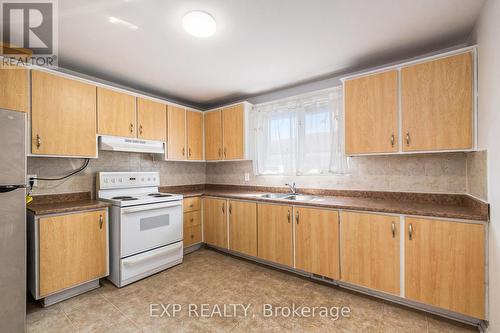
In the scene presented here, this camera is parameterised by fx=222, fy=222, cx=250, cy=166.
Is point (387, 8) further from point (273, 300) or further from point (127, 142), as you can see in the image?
point (127, 142)

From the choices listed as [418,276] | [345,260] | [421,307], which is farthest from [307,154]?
[421,307]

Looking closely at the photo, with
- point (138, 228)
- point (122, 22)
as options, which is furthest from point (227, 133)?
point (122, 22)

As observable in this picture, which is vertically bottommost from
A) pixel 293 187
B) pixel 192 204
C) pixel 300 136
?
pixel 192 204

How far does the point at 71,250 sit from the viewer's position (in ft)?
6.97

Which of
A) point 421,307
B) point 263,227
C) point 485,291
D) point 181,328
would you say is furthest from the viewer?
point 263,227

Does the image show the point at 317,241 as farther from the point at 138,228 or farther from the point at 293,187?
the point at 138,228

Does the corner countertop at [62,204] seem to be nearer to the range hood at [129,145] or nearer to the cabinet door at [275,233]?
the range hood at [129,145]

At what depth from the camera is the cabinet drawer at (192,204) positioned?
3228 millimetres

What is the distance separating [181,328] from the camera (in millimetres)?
1742

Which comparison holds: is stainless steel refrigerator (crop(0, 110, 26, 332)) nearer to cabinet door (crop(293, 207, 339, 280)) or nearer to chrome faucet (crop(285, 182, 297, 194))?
cabinet door (crop(293, 207, 339, 280))

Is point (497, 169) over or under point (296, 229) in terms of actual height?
over

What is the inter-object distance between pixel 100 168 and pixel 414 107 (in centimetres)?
358

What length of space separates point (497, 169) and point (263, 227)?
2.08 metres

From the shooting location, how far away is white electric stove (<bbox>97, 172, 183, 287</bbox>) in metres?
2.38
